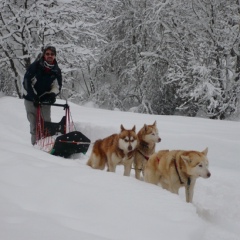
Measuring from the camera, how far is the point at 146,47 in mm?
16750

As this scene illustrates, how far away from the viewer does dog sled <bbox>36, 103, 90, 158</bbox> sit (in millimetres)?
6129

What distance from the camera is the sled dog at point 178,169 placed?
4285 millimetres

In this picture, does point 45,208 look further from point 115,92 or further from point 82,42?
point 115,92

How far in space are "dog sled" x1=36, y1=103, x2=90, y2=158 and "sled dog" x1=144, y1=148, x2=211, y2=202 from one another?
1.71m

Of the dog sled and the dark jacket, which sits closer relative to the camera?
the dog sled

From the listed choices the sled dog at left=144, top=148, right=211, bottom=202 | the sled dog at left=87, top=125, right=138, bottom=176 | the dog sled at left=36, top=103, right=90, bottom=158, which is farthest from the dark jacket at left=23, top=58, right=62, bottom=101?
the sled dog at left=144, top=148, right=211, bottom=202

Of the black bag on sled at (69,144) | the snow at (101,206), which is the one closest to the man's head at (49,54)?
the black bag on sled at (69,144)

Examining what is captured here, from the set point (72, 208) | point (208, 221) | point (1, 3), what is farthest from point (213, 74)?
point (72, 208)

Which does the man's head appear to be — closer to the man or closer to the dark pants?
the man

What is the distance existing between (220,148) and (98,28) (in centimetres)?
1236

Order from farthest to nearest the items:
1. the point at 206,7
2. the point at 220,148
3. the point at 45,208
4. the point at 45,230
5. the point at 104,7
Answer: the point at 104,7, the point at 206,7, the point at 220,148, the point at 45,208, the point at 45,230

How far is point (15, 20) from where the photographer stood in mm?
13758

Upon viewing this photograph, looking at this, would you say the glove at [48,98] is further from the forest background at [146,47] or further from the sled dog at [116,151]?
the forest background at [146,47]

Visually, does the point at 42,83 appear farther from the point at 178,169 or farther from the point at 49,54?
the point at 178,169
